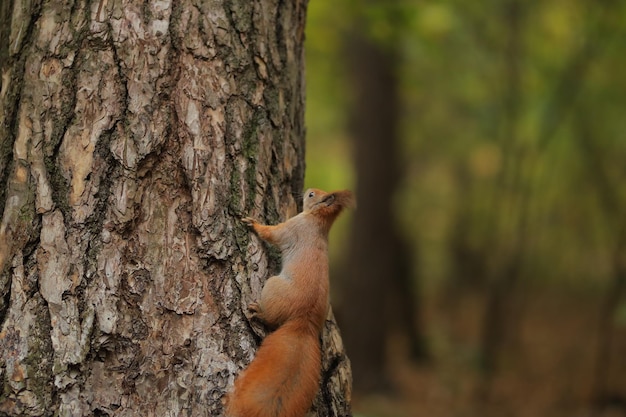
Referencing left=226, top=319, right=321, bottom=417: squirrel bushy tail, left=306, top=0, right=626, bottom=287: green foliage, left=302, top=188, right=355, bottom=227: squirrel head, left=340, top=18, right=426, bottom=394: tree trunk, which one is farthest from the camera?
left=340, top=18, right=426, bottom=394: tree trunk

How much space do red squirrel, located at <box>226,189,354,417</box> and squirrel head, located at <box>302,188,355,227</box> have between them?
0.25 m

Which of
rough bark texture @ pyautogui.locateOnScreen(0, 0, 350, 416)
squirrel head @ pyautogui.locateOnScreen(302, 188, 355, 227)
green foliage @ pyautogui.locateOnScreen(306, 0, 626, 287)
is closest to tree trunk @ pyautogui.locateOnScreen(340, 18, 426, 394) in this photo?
green foliage @ pyautogui.locateOnScreen(306, 0, 626, 287)

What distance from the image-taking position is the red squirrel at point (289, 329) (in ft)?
6.93

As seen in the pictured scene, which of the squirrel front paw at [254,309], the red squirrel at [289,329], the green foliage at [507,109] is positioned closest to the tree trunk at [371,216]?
the green foliage at [507,109]

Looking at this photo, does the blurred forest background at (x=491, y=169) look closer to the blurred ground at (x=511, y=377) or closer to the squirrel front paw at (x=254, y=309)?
the blurred ground at (x=511, y=377)

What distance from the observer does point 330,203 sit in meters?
3.16

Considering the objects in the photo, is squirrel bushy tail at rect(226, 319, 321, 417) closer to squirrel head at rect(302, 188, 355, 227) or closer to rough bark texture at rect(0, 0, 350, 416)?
rough bark texture at rect(0, 0, 350, 416)

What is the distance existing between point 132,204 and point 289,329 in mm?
681

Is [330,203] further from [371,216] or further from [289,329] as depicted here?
[371,216]

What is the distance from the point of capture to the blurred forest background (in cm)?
877

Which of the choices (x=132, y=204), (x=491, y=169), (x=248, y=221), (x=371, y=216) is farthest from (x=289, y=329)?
(x=491, y=169)

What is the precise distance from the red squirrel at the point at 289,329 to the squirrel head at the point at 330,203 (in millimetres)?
247

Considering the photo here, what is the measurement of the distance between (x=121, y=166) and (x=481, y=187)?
1452cm

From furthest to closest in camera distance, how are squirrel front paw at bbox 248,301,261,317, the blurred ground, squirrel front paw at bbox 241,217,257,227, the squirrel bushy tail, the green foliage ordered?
the blurred ground < the green foliage < squirrel front paw at bbox 241,217,257,227 < squirrel front paw at bbox 248,301,261,317 < the squirrel bushy tail
